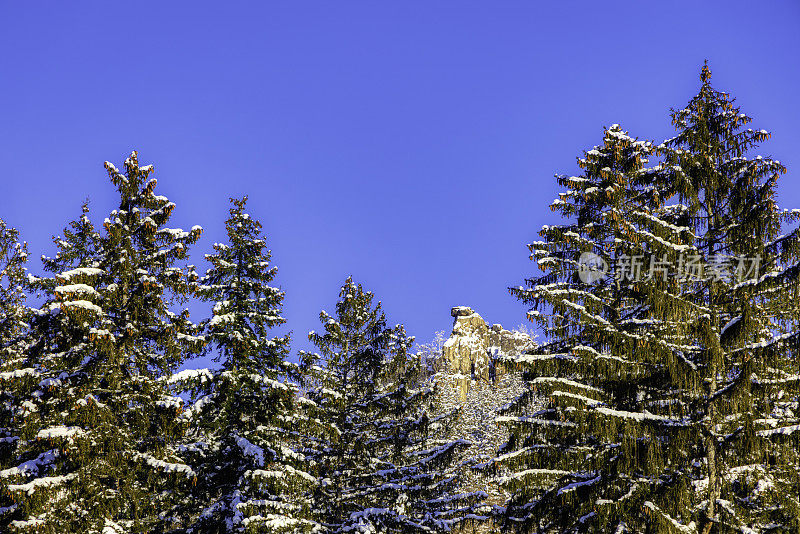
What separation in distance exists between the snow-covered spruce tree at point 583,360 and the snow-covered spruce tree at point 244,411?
22.4 feet

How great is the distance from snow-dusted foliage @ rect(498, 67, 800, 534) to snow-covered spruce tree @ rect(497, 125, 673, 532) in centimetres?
5

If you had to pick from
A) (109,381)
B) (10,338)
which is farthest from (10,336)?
(109,381)

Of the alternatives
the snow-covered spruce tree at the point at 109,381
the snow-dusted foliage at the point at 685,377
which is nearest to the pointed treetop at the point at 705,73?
the snow-dusted foliage at the point at 685,377

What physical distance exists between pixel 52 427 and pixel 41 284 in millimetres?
4664

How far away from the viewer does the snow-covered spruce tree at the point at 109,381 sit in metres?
14.9


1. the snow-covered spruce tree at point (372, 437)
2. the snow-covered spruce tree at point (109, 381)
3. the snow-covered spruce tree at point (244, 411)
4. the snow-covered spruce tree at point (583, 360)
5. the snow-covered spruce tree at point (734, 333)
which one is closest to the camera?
the snow-covered spruce tree at point (734, 333)

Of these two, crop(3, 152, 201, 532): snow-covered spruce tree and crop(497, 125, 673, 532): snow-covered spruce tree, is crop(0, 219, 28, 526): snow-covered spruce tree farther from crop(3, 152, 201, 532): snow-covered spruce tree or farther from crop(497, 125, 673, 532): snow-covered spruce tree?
crop(497, 125, 673, 532): snow-covered spruce tree

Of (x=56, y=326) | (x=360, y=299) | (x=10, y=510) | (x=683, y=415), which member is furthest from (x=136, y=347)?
(x=683, y=415)

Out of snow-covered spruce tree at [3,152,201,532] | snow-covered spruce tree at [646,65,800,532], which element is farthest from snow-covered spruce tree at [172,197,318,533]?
snow-covered spruce tree at [646,65,800,532]

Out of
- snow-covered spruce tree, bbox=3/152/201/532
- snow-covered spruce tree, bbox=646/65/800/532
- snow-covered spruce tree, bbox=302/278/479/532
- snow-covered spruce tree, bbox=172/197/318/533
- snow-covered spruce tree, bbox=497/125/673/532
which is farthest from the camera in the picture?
snow-covered spruce tree, bbox=302/278/479/532

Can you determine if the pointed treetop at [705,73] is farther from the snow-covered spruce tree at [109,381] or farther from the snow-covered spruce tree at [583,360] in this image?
the snow-covered spruce tree at [109,381]

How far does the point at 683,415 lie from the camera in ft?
41.1

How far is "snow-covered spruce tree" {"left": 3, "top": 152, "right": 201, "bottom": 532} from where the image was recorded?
14906mm

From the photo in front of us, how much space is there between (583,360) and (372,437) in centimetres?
1215
